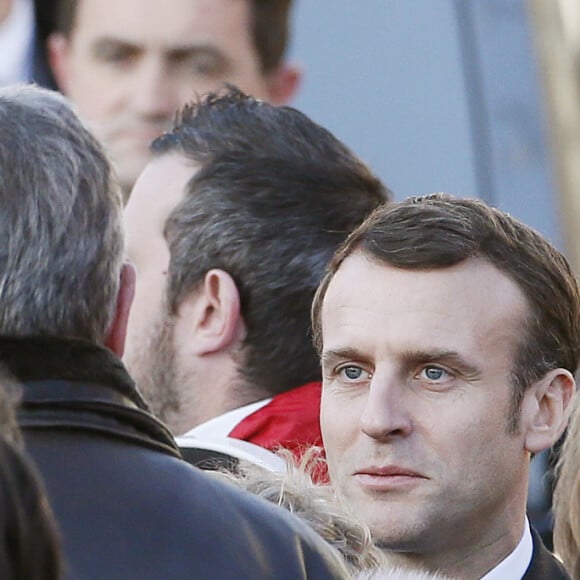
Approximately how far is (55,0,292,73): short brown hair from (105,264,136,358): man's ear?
172 inches

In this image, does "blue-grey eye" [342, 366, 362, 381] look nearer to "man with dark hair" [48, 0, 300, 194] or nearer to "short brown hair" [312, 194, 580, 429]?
"short brown hair" [312, 194, 580, 429]

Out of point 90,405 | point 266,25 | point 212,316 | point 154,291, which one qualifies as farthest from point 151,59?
point 90,405

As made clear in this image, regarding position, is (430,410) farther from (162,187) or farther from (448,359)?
(162,187)

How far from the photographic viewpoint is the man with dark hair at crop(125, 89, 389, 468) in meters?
3.65

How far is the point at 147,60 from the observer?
21.5ft

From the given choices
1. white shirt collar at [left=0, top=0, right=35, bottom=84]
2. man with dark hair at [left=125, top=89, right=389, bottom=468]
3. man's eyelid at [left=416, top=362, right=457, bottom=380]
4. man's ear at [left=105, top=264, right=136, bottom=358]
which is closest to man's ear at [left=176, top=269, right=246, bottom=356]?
man with dark hair at [left=125, top=89, right=389, bottom=468]

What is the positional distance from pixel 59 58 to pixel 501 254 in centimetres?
396

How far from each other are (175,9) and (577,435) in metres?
3.80

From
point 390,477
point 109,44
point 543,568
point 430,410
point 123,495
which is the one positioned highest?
point 109,44

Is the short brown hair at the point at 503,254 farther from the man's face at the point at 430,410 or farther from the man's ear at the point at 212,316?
the man's ear at the point at 212,316

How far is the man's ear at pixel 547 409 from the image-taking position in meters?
2.95

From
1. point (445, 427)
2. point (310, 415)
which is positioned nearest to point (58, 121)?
point (445, 427)

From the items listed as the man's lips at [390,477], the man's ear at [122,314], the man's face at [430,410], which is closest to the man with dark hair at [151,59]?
the man's face at [430,410]

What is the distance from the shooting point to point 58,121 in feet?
7.88
